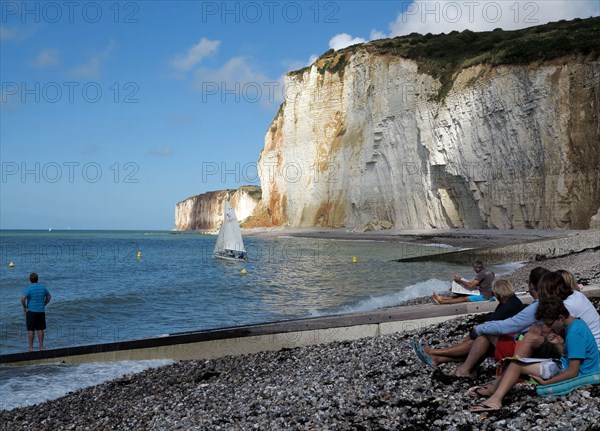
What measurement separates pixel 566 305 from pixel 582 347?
420 millimetres

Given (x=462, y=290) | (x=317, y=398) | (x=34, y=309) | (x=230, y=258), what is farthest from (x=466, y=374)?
(x=230, y=258)

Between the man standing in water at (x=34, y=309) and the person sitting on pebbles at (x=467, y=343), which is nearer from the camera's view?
the person sitting on pebbles at (x=467, y=343)

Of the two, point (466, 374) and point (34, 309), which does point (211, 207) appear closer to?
point (34, 309)

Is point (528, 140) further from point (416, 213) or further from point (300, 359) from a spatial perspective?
point (300, 359)

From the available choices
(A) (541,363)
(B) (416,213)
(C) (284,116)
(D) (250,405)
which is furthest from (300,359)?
(C) (284,116)

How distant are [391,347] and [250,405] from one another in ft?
8.16

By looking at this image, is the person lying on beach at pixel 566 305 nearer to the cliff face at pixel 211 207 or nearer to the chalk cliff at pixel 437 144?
the chalk cliff at pixel 437 144

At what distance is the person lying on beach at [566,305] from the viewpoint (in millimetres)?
5102

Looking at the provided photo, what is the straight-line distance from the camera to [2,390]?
314 inches

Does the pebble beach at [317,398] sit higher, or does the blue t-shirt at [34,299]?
the blue t-shirt at [34,299]

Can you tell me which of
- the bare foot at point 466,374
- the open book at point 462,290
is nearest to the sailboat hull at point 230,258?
the open book at point 462,290

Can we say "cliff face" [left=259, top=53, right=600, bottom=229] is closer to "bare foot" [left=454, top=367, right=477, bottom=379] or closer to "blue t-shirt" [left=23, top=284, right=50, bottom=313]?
"blue t-shirt" [left=23, top=284, right=50, bottom=313]

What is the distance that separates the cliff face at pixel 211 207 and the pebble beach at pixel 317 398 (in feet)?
369

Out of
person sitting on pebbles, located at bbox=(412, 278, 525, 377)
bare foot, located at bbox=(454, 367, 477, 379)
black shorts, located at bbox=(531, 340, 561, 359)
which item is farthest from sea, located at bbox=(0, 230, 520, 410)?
black shorts, located at bbox=(531, 340, 561, 359)
